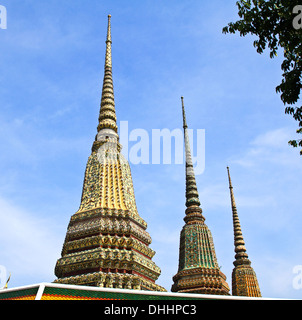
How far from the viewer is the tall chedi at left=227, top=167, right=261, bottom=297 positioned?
30250 mm

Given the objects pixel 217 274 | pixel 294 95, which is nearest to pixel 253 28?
pixel 294 95

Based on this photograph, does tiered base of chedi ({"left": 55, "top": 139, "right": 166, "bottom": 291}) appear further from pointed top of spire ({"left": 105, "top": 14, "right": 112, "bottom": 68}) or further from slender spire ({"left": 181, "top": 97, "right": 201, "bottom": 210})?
pointed top of spire ({"left": 105, "top": 14, "right": 112, "bottom": 68})

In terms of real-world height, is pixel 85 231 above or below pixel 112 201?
below

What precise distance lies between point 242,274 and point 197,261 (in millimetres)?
9185

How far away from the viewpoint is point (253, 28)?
794cm

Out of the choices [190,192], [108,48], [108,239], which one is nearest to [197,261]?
[190,192]

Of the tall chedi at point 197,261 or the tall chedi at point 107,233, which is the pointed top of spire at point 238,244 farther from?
the tall chedi at point 107,233

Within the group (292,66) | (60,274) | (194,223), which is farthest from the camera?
(194,223)

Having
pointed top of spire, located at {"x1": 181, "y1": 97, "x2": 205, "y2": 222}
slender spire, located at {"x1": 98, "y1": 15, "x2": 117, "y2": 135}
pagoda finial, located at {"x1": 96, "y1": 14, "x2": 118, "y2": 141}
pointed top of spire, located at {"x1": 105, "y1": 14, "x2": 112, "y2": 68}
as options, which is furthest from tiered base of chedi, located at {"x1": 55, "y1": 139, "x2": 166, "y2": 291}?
pointed top of spire, located at {"x1": 105, "y1": 14, "x2": 112, "y2": 68}

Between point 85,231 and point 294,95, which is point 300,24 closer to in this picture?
point 294,95
